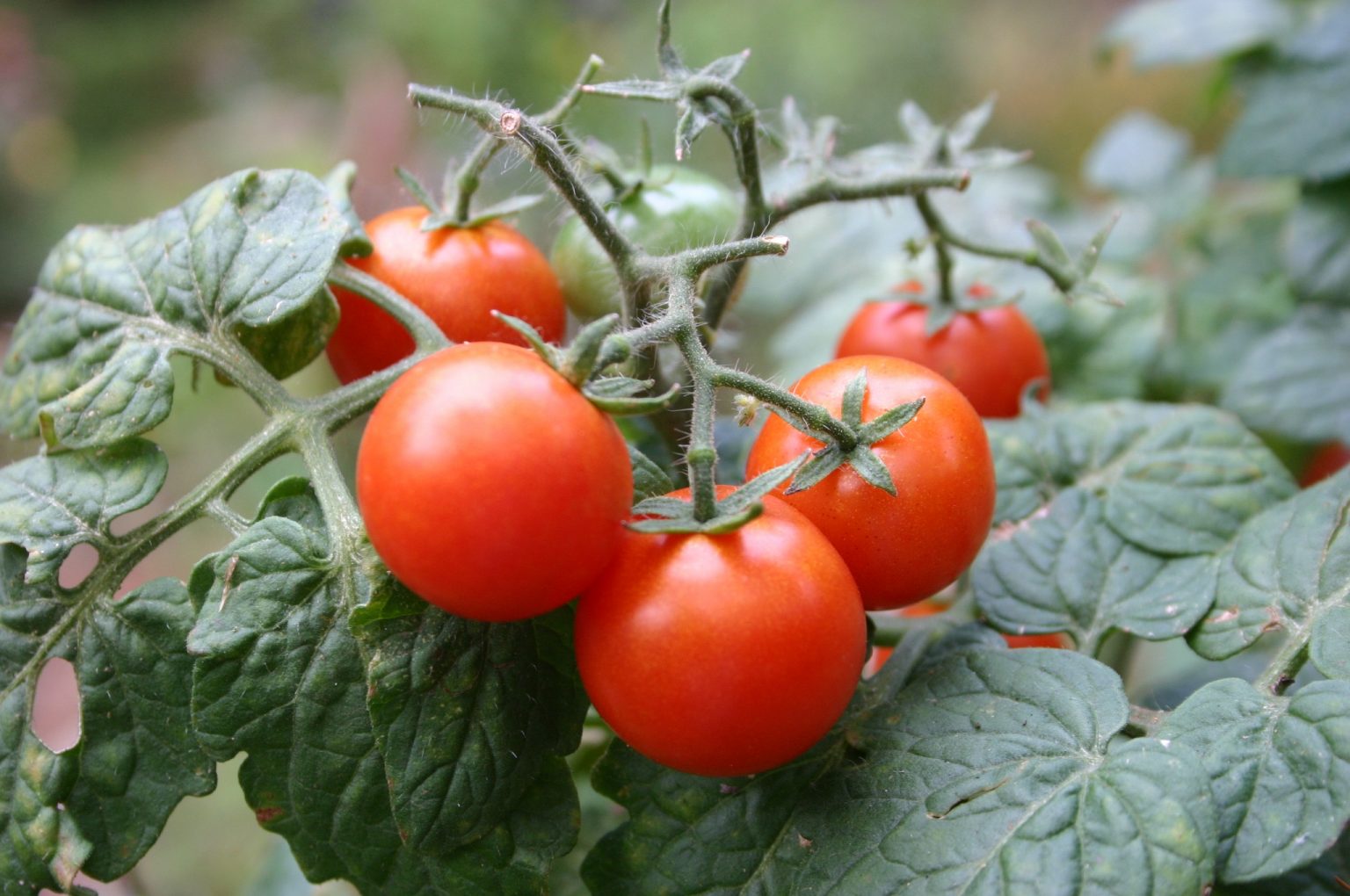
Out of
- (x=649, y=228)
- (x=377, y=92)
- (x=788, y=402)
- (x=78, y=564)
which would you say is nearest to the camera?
(x=788, y=402)

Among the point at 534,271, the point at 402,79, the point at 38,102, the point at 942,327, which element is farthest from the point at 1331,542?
the point at 38,102

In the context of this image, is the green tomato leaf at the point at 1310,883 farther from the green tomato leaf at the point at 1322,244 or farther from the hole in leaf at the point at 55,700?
the hole in leaf at the point at 55,700

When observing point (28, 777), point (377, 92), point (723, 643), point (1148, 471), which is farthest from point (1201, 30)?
point (377, 92)

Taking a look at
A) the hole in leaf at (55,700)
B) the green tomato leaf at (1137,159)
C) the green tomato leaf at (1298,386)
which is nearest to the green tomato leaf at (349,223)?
the green tomato leaf at (1298,386)

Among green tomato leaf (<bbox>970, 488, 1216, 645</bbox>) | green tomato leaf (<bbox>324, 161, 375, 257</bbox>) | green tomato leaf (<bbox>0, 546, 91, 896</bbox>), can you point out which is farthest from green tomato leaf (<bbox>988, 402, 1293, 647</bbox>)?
green tomato leaf (<bbox>0, 546, 91, 896</bbox>)

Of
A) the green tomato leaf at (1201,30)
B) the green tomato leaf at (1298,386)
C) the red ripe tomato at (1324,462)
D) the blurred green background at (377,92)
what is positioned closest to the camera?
the green tomato leaf at (1298,386)

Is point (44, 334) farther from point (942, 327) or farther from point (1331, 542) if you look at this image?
point (1331, 542)

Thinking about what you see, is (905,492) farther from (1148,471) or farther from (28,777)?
(28,777)
